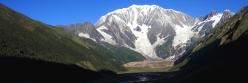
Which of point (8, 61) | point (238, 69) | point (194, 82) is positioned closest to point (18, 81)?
point (8, 61)

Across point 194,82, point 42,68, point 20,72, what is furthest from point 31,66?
point 194,82

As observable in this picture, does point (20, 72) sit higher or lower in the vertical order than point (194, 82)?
higher

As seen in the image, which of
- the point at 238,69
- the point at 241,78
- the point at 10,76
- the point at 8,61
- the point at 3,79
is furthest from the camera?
the point at 8,61

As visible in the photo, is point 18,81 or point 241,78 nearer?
point 241,78

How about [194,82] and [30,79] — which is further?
[30,79]

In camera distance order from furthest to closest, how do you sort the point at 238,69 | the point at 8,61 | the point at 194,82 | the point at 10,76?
the point at 8,61 < the point at 10,76 < the point at 194,82 < the point at 238,69

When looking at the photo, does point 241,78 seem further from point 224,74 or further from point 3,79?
point 3,79

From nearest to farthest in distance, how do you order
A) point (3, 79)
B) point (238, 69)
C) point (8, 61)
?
point (238, 69), point (3, 79), point (8, 61)

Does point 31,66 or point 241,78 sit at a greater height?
point 31,66

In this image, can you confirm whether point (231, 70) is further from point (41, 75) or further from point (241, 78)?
point (41, 75)

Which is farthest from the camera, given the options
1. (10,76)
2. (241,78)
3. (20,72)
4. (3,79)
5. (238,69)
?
(20,72)
